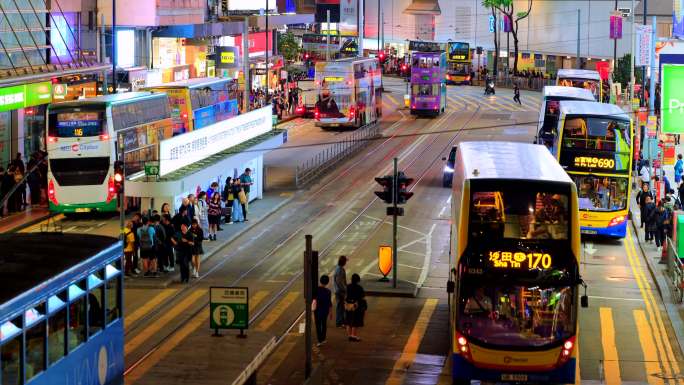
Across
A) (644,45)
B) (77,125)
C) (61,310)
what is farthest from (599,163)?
(644,45)

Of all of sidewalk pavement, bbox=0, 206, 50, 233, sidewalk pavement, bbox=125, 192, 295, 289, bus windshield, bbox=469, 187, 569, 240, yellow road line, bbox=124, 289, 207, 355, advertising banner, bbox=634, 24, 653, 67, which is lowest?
yellow road line, bbox=124, 289, 207, 355

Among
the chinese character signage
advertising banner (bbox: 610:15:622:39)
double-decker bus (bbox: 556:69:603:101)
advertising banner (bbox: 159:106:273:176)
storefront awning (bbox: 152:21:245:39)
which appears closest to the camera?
advertising banner (bbox: 159:106:273:176)

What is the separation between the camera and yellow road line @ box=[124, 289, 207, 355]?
78.0ft

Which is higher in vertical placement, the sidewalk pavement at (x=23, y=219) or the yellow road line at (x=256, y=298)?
the sidewalk pavement at (x=23, y=219)

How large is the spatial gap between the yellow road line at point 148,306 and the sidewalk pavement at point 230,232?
23.7 inches

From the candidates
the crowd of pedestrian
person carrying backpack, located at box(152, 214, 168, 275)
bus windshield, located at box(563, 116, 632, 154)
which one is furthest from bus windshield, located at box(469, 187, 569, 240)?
bus windshield, located at box(563, 116, 632, 154)

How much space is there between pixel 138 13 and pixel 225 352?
42.4 meters

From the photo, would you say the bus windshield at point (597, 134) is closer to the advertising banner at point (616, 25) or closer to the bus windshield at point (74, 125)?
the bus windshield at point (74, 125)

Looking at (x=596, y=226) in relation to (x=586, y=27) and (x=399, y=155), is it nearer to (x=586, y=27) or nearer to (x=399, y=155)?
(x=399, y=155)

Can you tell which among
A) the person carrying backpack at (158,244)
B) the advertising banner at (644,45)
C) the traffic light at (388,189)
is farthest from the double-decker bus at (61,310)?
the advertising banner at (644,45)

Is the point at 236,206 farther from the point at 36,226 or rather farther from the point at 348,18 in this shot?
the point at 348,18

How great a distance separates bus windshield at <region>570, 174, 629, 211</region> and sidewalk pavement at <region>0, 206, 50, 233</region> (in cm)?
1453

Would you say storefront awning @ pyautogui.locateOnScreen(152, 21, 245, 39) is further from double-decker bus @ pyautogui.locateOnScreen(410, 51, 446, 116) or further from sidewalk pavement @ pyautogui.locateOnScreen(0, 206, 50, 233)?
sidewalk pavement @ pyautogui.locateOnScreen(0, 206, 50, 233)

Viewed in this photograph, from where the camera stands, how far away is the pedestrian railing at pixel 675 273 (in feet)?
94.4
